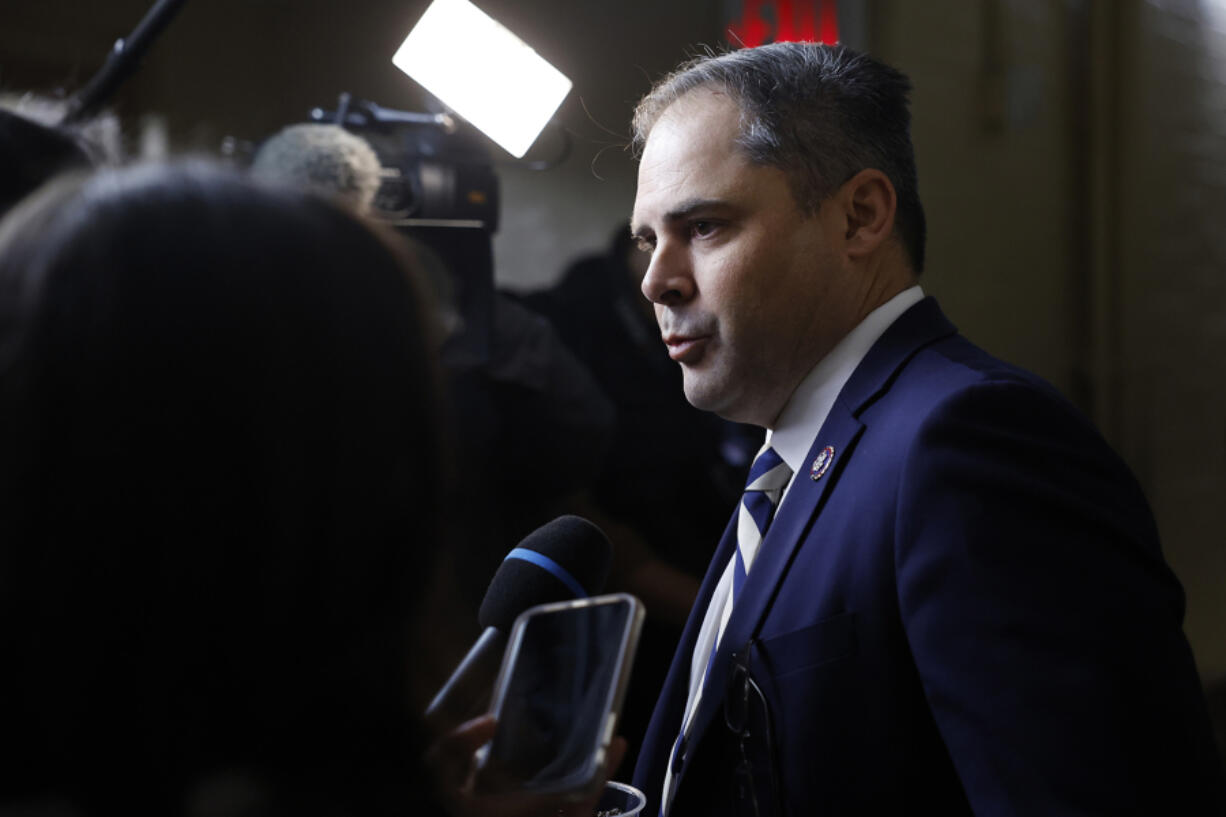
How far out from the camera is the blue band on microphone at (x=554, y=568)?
32.6 inches

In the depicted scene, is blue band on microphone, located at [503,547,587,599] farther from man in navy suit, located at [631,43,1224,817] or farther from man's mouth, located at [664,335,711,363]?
man's mouth, located at [664,335,711,363]

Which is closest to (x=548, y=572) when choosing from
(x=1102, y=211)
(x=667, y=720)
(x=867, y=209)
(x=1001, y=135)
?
(x=667, y=720)

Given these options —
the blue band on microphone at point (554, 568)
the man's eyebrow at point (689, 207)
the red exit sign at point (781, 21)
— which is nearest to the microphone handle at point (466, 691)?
the blue band on microphone at point (554, 568)

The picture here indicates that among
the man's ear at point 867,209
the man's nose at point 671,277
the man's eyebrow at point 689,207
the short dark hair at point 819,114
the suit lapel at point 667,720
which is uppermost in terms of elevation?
the short dark hair at point 819,114

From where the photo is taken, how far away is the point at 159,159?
1.67 ft

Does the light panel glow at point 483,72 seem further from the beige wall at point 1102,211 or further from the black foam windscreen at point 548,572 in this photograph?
the beige wall at point 1102,211

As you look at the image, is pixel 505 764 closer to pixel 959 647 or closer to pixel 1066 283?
pixel 959 647

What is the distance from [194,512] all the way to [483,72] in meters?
1.18

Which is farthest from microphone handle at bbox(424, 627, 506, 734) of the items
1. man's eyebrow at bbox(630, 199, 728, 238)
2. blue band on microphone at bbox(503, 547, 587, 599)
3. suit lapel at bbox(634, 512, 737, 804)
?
man's eyebrow at bbox(630, 199, 728, 238)

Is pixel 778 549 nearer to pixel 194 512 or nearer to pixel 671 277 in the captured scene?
pixel 671 277

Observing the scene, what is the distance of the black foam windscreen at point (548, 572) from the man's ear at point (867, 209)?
1.53 feet

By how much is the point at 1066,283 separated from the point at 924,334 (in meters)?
2.67

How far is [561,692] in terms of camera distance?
533mm

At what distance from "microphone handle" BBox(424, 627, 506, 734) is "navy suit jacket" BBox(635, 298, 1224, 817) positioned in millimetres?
350
